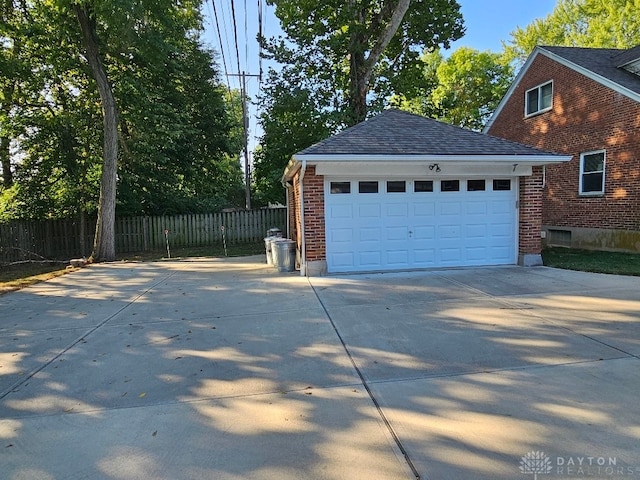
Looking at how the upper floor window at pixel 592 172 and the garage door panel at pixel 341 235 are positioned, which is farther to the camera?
the upper floor window at pixel 592 172

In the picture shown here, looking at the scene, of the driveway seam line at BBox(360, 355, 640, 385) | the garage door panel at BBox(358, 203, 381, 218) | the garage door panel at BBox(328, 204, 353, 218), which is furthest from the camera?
the garage door panel at BBox(358, 203, 381, 218)

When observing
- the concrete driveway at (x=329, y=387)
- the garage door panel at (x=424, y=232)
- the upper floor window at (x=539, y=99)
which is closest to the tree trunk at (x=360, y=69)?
the upper floor window at (x=539, y=99)

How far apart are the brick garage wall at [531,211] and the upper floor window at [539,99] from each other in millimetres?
6847

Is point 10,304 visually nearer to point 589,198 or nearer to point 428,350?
point 428,350

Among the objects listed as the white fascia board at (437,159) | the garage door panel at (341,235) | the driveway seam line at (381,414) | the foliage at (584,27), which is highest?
the foliage at (584,27)

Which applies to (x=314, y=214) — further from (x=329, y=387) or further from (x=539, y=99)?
(x=539, y=99)

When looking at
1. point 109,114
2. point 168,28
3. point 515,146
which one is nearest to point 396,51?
point 168,28

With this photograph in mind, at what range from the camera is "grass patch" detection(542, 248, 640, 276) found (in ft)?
27.8

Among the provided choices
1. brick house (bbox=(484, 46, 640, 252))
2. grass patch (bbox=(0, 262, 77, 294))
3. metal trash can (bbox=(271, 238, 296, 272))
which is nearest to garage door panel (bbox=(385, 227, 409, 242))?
metal trash can (bbox=(271, 238, 296, 272))

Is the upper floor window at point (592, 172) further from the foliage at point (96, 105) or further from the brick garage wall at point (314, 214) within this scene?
the foliage at point (96, 105)

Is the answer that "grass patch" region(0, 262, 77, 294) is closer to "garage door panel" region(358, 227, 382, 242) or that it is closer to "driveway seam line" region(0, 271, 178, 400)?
"driveway seam line" region(0, 271, 178, 400)

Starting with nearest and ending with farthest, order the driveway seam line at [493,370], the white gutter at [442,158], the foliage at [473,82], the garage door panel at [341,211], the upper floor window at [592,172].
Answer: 1. the driveway seam line at [493,370]
2. the white gutter at [442,158]
3. the garage door panel at [341,211]
4. the upper floor window at [592,172]
5. the foliage at [473,82]

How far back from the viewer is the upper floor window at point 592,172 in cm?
1229

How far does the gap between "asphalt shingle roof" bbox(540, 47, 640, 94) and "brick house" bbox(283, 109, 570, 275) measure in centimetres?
547
